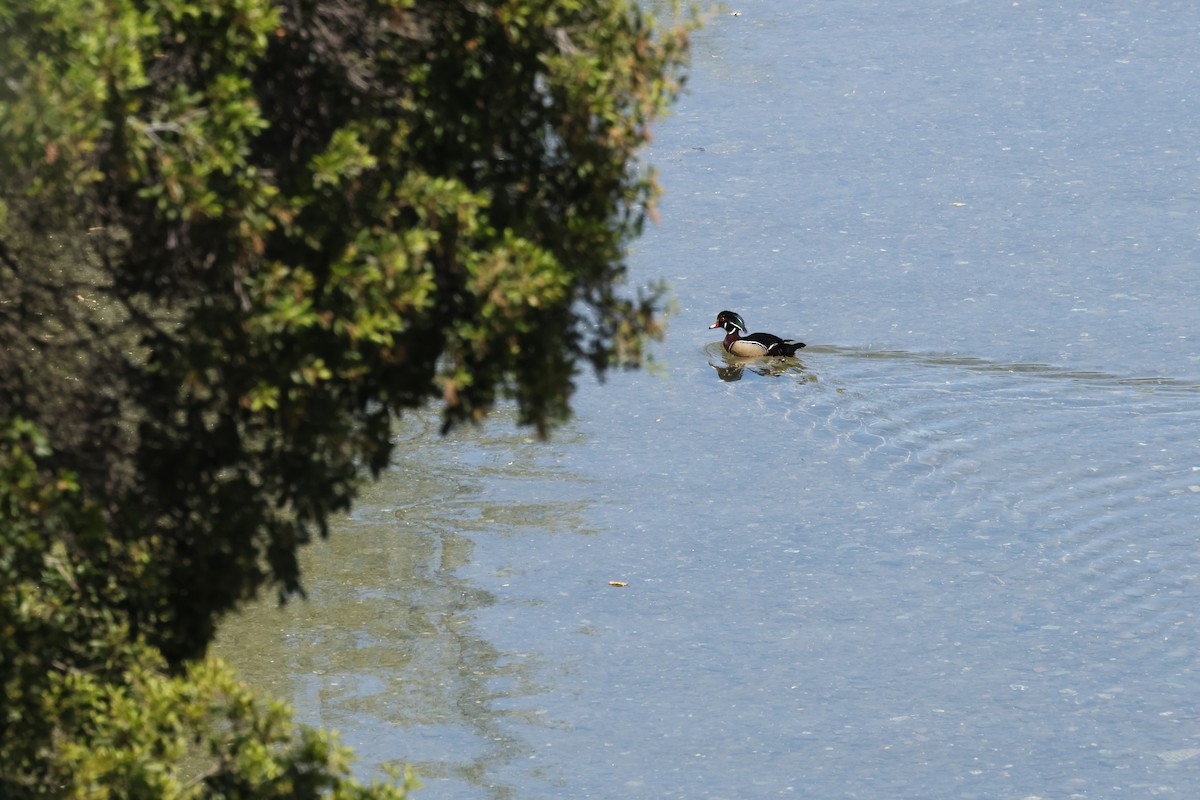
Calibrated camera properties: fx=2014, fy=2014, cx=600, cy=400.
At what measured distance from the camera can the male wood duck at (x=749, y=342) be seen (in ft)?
45.1

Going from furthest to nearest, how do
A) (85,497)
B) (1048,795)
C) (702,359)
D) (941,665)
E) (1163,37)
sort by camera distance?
(1163,37), (702,359), (941,665), (1048,795), (85,497)

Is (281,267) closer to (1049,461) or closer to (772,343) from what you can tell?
(1049,461)

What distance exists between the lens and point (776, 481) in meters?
12.5

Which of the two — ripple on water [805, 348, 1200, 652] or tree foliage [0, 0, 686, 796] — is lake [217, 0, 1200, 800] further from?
tree foliage [0, 0, 686, 796]

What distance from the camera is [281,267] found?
17.0ft

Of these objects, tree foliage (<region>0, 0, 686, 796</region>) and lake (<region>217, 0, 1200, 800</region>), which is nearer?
tree foliage (<region>0, 0, 686, 796</region>)

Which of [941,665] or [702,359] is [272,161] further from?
[702,359]

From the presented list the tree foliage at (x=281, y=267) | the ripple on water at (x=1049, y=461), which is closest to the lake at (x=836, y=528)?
the ripple on water at (x=1049, y=461)

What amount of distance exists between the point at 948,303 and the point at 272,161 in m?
10.2

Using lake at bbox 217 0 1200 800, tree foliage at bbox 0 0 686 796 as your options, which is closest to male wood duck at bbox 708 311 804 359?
lake at bbox 217 0 1200 800

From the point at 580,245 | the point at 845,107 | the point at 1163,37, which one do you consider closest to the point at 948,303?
the point at 845,107

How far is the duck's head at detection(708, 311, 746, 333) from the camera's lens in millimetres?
14203

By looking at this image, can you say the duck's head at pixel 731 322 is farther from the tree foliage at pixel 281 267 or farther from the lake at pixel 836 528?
the tree foliage at pixel 281 267

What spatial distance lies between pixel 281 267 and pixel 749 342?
29.0 feet
